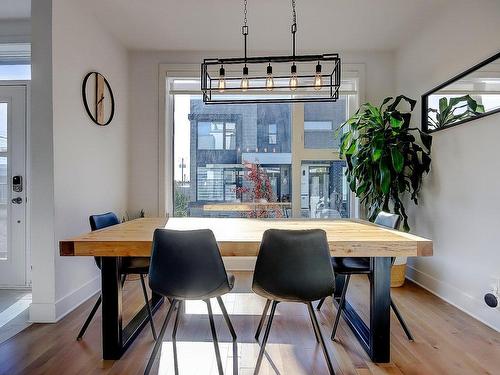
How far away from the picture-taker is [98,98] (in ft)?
10.3

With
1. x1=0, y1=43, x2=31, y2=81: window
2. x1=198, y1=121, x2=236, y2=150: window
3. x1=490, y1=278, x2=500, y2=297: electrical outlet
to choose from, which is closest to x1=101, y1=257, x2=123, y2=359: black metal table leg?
x1=198, y1=121, x2=236, y2=150: window

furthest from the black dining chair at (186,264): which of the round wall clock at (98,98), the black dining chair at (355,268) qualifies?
the round wall clock at (98,98)

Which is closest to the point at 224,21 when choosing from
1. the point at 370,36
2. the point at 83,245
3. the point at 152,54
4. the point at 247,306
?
the point at 152,54

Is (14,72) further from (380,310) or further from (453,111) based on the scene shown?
(453,111)

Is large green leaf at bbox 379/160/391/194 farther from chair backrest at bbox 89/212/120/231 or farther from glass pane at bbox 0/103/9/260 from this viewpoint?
glass pane at bbox 0/103/9/260

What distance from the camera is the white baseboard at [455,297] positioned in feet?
7.72

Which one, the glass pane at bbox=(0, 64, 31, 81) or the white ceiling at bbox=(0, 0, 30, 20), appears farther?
the glass pane at bbox=(0, 64, 31, 81)

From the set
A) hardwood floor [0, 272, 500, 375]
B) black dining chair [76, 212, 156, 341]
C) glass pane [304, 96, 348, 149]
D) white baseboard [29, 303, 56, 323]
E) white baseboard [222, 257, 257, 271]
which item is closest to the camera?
hardwood floor [0, 272, 500, 375]

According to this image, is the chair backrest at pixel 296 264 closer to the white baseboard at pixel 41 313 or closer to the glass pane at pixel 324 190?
the white baseboard at pixel 41 313

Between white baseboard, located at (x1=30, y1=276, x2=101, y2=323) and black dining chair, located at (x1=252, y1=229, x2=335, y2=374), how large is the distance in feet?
6.11

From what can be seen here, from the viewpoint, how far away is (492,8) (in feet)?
7.64

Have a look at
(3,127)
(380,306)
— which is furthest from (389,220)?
(3,127)

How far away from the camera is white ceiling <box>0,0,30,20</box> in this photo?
2.84 m

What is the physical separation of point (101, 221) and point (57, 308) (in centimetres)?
83
